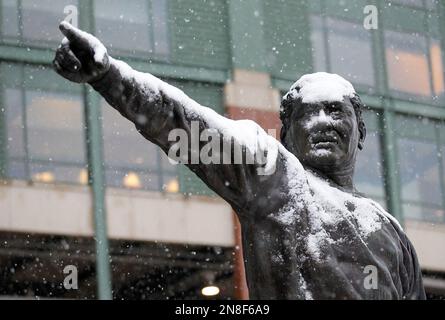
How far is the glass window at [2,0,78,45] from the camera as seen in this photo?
19547mm

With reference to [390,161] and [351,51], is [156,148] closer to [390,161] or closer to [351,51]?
[351,51]

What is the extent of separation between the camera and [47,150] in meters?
19.7

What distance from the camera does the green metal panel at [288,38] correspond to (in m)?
20.9

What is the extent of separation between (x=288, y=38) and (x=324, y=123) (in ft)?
52.2

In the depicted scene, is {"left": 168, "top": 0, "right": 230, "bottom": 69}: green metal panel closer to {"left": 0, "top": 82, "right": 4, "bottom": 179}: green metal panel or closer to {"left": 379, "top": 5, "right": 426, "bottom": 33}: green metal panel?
{"left": 0, "top": 82, "right": 4, "bottom": 179}: green metal panel

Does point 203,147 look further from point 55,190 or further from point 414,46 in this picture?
point 414,46

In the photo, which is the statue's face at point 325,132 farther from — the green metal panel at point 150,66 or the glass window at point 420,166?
the glass window at point 420,166

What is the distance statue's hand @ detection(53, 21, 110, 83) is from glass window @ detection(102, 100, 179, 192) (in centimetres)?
1519

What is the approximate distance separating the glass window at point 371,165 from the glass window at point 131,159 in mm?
3184

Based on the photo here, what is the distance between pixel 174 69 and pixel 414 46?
4.52 metres

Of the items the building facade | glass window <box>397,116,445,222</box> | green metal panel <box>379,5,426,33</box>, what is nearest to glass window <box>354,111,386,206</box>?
the building facade

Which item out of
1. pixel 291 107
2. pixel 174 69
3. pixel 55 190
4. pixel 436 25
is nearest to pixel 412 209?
pixel 436 25

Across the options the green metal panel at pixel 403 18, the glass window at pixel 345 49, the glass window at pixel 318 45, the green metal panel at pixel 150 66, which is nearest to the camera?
the green metal panel at pixel 150 66

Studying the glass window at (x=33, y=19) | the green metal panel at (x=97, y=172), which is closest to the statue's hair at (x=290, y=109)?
the green metal panel at (x=97, y=172)
